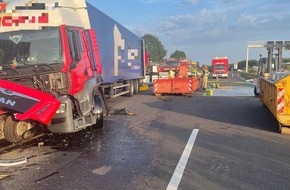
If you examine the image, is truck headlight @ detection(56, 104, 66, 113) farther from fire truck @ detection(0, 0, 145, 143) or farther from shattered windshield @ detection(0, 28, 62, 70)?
shattered windshield @ detection(0, 28, 62, 70)

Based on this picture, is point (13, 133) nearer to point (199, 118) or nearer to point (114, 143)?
point (114, 143)

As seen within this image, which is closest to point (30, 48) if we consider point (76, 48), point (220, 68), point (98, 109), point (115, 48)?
point (76, 48)

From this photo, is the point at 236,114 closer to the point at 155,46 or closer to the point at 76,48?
the point at 76,48

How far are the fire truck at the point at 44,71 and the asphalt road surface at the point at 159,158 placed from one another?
2.13 feet

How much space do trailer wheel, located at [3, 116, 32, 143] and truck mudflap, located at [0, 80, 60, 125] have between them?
44cm

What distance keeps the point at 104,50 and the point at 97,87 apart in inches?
215

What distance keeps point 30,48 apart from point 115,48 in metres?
9.65

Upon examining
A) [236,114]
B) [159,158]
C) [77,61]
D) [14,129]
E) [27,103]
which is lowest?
[236,114]

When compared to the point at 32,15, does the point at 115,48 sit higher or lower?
lower

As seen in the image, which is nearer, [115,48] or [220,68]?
[115,48]

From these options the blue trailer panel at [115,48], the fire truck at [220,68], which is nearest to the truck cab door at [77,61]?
the blue trailer panel at [115,48]

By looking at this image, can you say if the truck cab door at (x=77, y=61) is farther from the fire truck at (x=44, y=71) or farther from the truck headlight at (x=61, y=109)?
the truck headlight at (x=61, y=109)

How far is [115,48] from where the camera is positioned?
17.5 metres

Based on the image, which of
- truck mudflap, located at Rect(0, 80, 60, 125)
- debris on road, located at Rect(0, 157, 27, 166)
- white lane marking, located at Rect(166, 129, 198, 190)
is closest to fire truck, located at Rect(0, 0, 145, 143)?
truck mudflap, located at Rect(0, 80, 60, 125)
